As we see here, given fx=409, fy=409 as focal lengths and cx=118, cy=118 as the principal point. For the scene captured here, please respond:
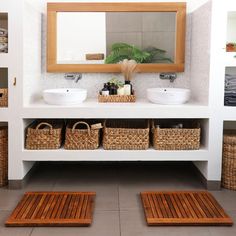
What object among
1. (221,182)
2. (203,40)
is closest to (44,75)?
(203,40)

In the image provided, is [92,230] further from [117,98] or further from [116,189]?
[117,98]

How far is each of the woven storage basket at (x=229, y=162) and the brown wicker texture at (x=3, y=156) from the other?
5.91ft

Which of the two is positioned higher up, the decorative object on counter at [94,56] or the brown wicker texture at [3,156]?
the decorative object on counter at [94,56]

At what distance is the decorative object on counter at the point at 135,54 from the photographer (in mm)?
3848

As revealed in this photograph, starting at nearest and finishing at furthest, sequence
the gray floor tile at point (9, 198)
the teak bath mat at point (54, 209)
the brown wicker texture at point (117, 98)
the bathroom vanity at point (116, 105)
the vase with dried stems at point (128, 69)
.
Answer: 1. the teak bath mat at point (54, 209)
2. the gray floor tile at point (9, 198)
3. the bathroom vanity at point (116, 105)
4. the brown wicker texture at point (117, 98)
5. the vase with dried stems at point (128, 69)

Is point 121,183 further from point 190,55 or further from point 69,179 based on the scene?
point 190,55

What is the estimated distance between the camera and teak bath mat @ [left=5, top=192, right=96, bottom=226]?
262cm

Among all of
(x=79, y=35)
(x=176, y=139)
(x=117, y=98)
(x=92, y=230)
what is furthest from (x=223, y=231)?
(x=79, y=35)

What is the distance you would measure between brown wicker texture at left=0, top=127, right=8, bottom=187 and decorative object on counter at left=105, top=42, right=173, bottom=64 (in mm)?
1177

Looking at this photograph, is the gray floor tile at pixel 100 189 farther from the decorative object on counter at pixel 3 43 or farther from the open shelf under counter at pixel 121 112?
the decorative object on counter at pixel 3 43

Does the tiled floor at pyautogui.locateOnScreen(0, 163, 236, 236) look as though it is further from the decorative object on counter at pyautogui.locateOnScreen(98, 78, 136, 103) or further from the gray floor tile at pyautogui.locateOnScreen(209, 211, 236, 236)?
the decorative object on counter at pyautogui.locateOnScreen(98, 78, 136, 103)

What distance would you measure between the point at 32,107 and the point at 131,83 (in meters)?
1.07

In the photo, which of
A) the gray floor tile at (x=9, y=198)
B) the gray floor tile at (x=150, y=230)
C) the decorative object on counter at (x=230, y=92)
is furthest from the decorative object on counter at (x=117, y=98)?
the gray floor tile at (x=150, y=230)

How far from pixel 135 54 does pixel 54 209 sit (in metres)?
1.71
